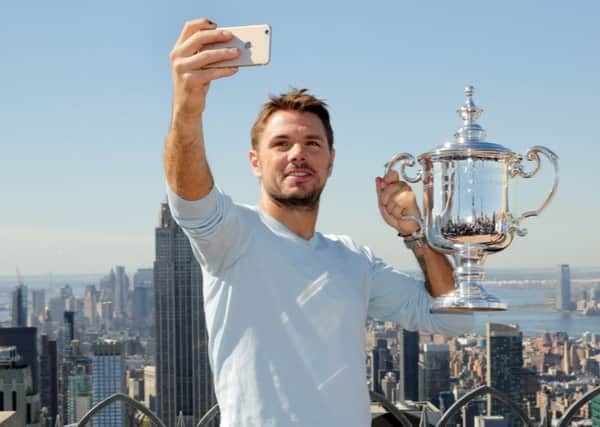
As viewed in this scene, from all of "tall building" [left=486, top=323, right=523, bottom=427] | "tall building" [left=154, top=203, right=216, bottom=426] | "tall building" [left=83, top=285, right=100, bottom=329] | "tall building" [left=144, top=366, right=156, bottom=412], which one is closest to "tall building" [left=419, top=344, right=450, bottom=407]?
"tall building" [left=486, top=323, right=523, bottom=427]

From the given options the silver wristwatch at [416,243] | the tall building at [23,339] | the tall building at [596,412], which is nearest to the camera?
the silver wristwatch at [416,243]

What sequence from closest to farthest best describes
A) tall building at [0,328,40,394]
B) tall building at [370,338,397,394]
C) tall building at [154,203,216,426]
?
tall building at [370,338,397,394]
tall building at [0,328,40,394]
tall building at [154,203,216,426]

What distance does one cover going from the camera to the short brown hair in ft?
5.87

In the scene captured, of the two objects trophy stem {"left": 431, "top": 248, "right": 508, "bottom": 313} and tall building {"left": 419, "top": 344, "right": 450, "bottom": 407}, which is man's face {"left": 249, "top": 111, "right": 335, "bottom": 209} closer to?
trophy stem {"left": 431, "top": 248, "right": 508, "bottom": 313}

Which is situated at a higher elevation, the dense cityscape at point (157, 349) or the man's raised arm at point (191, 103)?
the man's raised arm at point (191, 103)

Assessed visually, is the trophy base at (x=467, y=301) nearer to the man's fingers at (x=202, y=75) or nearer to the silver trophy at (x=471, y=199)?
the silver trophy at (x=471, y=199)

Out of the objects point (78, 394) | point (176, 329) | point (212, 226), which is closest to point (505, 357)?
point (212, 226)

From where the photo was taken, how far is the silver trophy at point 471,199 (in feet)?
6.55

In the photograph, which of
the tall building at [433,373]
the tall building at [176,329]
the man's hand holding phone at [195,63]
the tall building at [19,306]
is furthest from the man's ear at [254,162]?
the tall building at [176,329]

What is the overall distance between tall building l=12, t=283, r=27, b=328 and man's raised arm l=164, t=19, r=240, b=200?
4199 cm

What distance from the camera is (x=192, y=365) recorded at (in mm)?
54031

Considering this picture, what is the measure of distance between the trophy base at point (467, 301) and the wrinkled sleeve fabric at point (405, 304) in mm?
30

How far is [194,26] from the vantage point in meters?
1.55

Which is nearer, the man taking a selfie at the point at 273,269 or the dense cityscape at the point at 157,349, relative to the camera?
the man taking a selfie at the point at 273,269
